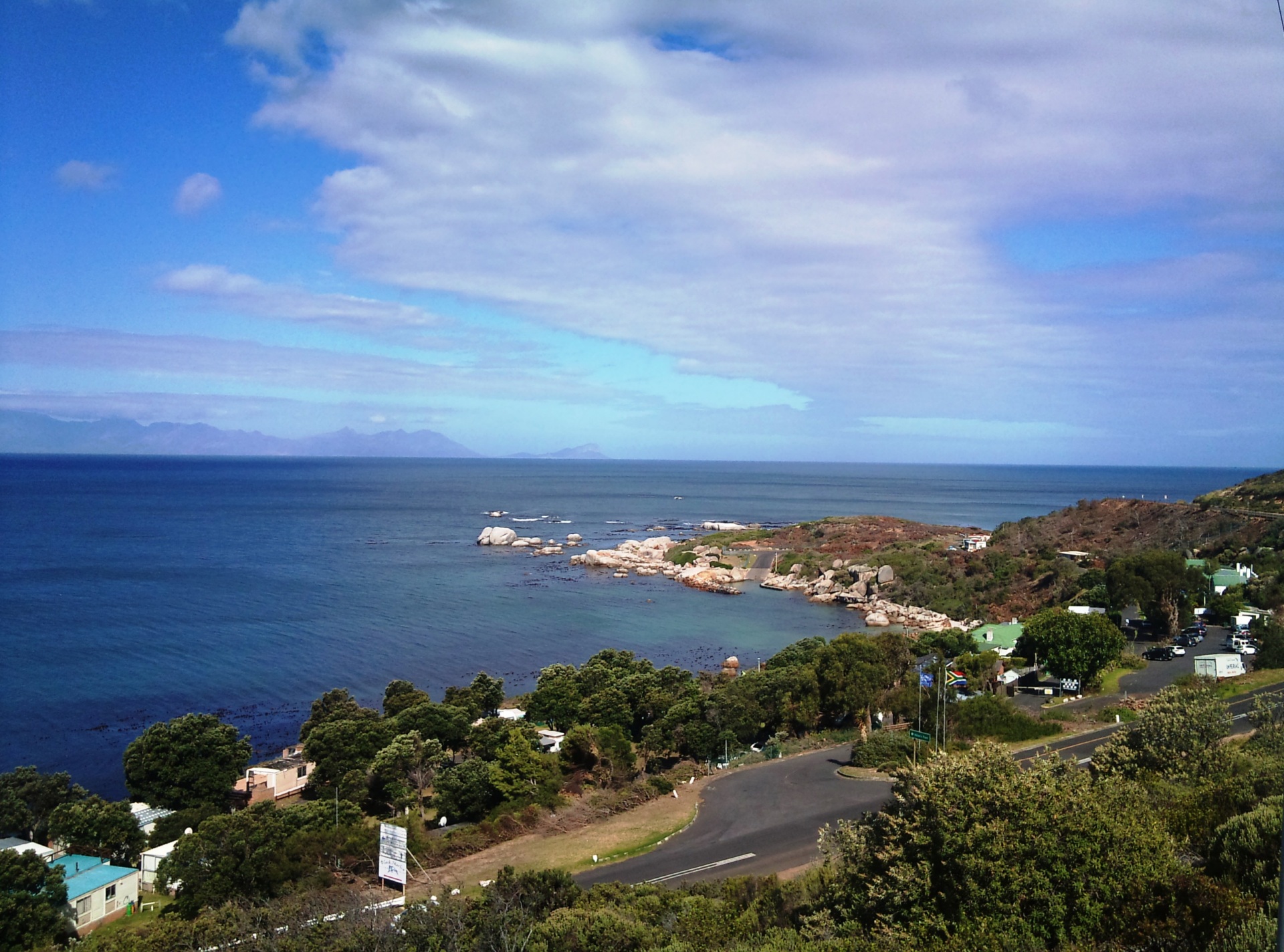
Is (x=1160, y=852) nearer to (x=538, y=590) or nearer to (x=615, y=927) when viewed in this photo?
(x=615, y=927)

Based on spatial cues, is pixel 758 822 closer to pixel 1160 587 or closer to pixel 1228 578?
pixel 1160 587

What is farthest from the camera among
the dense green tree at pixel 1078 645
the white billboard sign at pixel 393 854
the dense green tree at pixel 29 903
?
the dense green tree at pixel 1078 645

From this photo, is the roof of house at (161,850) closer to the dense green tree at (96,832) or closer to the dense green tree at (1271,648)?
the dense green tree at (96,832)

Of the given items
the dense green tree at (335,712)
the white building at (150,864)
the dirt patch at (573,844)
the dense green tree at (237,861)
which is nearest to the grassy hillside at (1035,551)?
the dirt patch at (573,844)

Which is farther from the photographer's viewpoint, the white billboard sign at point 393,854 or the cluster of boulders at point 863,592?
the cluster of boulders at point 863,592

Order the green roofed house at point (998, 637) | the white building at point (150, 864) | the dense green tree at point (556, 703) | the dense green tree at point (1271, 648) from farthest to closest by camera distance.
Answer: the green roofed house at point (998, 637)
the dense green tree at point (1271, 648)
the dense green tree at point (556, 703)
the white building at point (150, 864)
